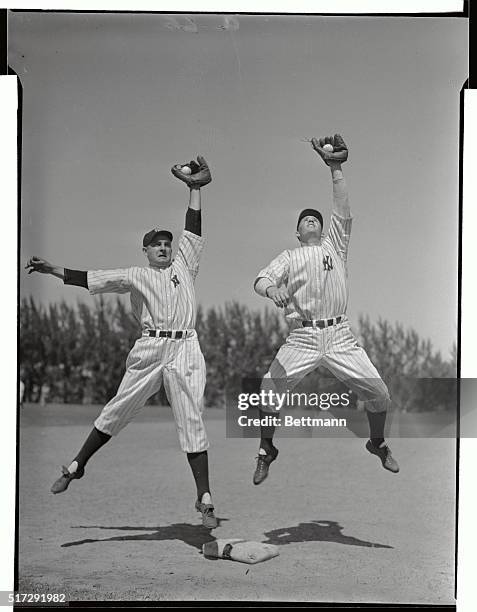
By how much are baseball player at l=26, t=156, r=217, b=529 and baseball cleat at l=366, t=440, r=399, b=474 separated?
671 millimetres

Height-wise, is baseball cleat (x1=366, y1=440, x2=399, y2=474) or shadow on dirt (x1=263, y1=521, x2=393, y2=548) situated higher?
baseball cleat (x1=366, y1=440, x2=399, y2=474)

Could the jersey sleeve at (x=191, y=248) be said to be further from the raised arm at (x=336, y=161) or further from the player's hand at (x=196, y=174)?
the raised arm at (x=336, y=161)

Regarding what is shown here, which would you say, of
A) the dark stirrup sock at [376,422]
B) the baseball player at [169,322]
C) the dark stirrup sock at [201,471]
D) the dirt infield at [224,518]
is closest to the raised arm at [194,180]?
the baseball player at [169,322]

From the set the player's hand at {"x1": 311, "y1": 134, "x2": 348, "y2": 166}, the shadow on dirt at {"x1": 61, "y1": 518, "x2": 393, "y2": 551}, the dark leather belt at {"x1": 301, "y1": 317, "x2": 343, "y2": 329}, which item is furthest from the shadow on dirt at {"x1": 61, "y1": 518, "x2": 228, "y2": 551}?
the player's hand at {"x1": 311, "y1": 134, "x2": 348, "y2": 166}

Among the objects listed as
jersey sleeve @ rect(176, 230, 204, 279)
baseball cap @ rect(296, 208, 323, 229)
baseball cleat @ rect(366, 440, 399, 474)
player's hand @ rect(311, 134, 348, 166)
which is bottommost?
baseball cleat @ rect(366, 440, 399, 474)

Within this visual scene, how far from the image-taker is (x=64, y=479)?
3.54 metres

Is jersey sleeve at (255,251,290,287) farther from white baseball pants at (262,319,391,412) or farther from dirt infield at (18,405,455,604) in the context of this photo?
dirt infield at (18,405,455,604)

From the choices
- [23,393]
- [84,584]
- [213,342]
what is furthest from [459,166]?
[84,584]

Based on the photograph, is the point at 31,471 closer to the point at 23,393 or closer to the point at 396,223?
the point at 23,393

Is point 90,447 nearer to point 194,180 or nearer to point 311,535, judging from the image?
point 311,535

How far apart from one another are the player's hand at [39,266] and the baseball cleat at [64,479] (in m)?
0.81

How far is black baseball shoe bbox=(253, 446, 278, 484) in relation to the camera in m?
3.53

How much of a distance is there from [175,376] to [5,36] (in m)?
1.54

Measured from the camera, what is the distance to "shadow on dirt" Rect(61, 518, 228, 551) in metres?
3.51
